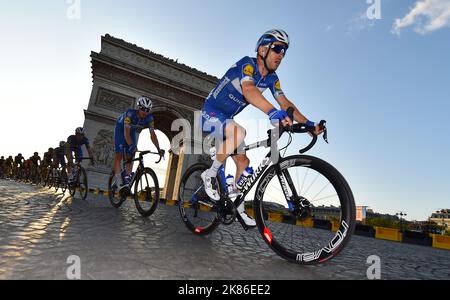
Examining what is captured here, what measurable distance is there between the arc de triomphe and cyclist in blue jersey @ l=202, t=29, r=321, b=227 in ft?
50.2

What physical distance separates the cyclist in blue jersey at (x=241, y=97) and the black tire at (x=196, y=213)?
0.36 meters

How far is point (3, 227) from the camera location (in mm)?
2330

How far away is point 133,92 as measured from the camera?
60.0 feet

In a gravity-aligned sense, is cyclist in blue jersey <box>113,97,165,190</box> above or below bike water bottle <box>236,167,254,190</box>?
above

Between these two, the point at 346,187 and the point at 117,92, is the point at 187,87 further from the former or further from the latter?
the point at 346,187

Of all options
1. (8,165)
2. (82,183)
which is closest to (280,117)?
(82,183)

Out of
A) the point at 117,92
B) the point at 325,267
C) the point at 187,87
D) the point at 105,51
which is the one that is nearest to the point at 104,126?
the point at 117,92

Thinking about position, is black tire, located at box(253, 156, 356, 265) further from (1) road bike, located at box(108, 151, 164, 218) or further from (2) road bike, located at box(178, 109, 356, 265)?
(1) road bike, located at box(108, 151, 164, 218)

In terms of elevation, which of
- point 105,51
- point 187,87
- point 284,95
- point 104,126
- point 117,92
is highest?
point 105,51

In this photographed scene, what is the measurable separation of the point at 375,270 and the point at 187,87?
19295 mm

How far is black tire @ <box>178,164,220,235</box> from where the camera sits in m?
2.89

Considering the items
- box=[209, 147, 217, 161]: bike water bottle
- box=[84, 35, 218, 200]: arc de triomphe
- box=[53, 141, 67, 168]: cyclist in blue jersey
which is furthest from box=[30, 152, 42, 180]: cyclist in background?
box=[209, 147, 217, 161]: bike water bottle

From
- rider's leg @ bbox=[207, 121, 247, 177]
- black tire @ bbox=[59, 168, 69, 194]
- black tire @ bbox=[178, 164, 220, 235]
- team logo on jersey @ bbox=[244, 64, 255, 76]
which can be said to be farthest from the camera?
black tire @ bbox=[59, 168, 69, 194]
